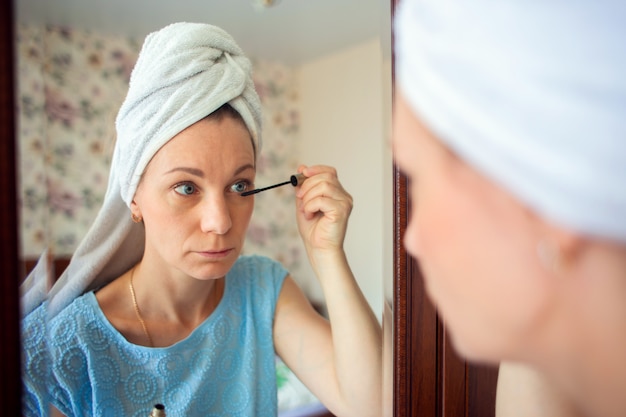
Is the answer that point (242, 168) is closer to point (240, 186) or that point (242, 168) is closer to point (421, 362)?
point (240, 186)

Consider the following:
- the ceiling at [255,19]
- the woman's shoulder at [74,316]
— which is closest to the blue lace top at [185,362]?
the woman's shoulder at [74,316]

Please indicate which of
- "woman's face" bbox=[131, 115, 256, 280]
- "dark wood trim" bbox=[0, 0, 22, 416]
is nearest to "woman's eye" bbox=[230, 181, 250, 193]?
"woman's face" bbox=[131, 115, 256, 280]

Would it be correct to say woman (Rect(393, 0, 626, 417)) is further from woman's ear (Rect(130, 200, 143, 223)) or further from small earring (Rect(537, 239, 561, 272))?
woman's ear (Rect(130, 200, 143, 223))

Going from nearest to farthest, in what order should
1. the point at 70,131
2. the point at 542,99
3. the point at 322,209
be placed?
1. the point at 542,99
2. the point at 70,131
3. the point at 322,209

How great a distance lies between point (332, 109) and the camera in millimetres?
608

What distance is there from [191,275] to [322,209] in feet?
0.56

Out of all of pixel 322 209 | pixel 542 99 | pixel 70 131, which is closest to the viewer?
pixel 542 99

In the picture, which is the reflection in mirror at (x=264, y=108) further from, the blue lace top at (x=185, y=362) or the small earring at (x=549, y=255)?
the small earring at (x=549, y=255)

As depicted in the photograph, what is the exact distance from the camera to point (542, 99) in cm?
29

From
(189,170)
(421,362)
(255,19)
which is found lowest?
(421,362)

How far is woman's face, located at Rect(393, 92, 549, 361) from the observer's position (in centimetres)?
32

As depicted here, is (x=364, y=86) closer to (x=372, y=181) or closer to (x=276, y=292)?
(x=372, y=181)

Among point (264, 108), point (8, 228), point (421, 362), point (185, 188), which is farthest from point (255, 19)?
point (421, 362)

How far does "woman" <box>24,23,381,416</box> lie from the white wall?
0.8 inches
